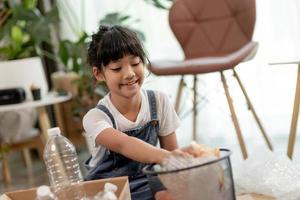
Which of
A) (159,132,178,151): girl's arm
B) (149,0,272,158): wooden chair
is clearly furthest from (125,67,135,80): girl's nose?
(149,0,272,158): wooden chair

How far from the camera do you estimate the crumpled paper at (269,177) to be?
1.52 metres

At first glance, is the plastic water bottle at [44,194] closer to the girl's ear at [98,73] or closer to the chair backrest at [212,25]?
the girl's ear at [98,73]

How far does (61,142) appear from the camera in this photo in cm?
188

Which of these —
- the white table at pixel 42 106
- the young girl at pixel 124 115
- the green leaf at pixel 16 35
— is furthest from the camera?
the green leaf at pixel 16 35

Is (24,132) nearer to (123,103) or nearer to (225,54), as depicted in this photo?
(225,54)

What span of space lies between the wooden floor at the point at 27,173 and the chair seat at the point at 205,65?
0.72 metres

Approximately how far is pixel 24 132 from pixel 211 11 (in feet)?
4.67

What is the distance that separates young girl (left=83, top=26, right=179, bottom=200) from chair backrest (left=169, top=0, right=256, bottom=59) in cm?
115

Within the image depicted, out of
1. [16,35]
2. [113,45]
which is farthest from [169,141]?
[16,35]

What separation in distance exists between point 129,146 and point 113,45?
0.30 meters

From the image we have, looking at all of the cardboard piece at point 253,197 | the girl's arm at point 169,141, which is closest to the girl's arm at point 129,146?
the girl's arm at point 169,141

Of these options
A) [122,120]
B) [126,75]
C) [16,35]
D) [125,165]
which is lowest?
[125,165]

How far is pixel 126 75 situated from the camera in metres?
1.45

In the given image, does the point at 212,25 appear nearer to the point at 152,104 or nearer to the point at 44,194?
the point at 152,104
